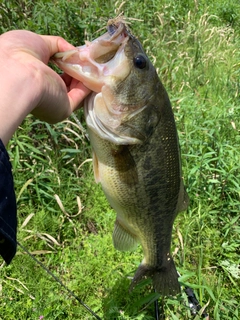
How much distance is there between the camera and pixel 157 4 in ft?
19.9

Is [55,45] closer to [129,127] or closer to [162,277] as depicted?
[129,127]

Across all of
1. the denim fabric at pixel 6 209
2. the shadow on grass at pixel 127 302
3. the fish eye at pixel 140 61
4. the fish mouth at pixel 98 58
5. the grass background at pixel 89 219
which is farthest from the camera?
the grass background at pixel 89 219

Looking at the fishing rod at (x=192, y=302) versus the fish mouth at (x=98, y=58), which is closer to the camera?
the fish mouth at (x=98, y=58)

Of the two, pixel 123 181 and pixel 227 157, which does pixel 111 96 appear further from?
pixel 227 157

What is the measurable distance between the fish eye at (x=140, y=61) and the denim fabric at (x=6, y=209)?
2.76ft

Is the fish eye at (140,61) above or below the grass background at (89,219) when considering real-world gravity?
above

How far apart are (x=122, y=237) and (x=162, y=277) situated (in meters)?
0.39

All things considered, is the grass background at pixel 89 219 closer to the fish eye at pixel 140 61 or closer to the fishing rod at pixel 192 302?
the fishing rod at pixel 192 302

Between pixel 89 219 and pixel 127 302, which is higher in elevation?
pixel 89 219

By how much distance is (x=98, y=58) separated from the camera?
177 centimetres

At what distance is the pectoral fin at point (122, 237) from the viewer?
226cm

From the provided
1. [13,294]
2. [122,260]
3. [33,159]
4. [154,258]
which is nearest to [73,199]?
[33,159]

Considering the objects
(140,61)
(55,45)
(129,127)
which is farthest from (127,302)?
(55,45)

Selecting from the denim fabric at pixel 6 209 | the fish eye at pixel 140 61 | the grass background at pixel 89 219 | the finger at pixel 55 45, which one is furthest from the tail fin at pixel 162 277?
the finger at pixel 55 45
